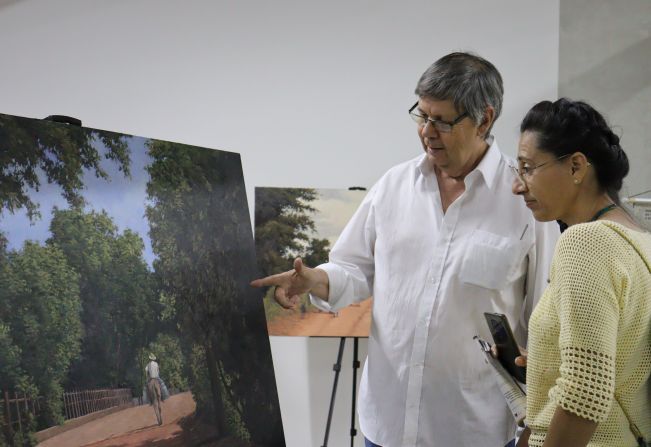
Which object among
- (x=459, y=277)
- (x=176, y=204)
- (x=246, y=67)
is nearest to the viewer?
(x=176, y=204)

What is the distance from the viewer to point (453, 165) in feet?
5.80

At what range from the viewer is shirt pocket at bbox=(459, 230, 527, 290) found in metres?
1.66

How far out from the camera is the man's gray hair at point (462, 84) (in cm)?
169

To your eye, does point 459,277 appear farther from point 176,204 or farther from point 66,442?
point 66,442

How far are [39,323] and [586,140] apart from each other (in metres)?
0.98

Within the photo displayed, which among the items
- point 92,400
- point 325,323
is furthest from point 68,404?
point 325,323

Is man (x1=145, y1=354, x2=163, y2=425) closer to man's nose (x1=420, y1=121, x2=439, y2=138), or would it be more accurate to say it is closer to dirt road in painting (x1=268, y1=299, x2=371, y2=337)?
man's nose (x1=420, y1=121, x2=439, y2=138)

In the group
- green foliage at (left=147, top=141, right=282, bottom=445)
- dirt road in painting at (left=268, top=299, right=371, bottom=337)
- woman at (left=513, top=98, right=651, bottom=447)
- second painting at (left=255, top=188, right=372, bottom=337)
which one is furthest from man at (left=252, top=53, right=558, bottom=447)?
second painting at (left=255, top=188, right=372, bottom=337)

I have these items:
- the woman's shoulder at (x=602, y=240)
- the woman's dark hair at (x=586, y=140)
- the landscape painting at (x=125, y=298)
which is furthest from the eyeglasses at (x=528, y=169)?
the landscape painting at (x=125, y=298)

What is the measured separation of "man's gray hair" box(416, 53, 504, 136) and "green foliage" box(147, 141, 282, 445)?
54 centimetres

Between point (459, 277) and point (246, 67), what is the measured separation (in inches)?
87.4

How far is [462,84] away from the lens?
1.69 m

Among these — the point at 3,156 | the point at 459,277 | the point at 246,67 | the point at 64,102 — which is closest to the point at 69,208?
the point at 3,156

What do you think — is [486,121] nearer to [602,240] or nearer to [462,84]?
[462,84]
